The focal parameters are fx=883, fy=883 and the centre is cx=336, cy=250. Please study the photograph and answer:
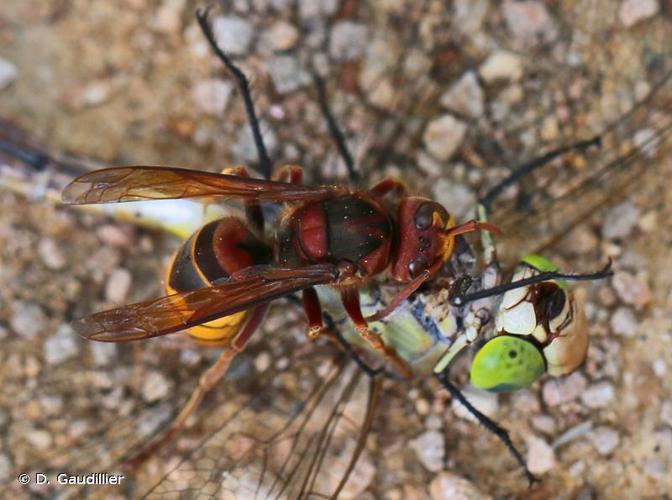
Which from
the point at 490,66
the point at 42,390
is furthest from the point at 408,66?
the point at 42,390

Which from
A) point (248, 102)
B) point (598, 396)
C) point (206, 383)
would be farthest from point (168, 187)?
point (598, 396)

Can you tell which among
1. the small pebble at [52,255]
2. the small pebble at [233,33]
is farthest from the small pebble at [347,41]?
the small pebble at [52,255]

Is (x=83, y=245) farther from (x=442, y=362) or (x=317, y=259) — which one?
(x=442, y=362)

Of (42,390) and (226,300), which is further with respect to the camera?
(42,390)

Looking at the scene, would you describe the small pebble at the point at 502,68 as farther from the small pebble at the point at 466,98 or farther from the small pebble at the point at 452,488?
the small pebble at the point at 452,488

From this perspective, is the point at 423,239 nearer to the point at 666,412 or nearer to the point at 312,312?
the point at 312,312
